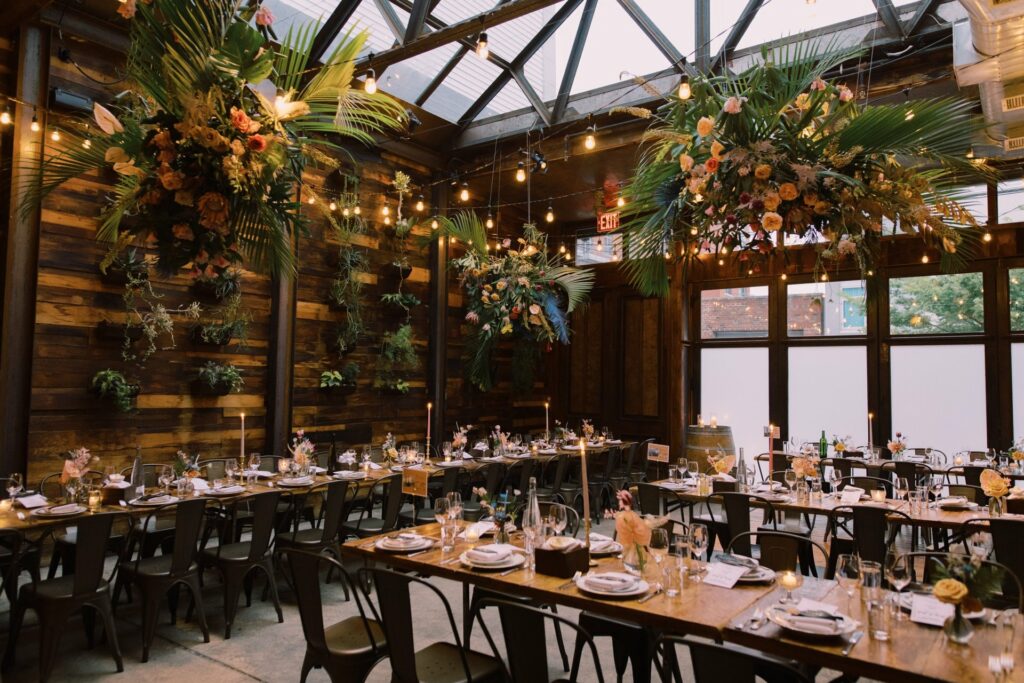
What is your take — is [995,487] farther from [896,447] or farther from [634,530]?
[896,447]

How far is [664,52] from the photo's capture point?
7531 mm

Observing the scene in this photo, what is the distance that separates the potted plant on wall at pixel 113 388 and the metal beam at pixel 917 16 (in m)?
7.84

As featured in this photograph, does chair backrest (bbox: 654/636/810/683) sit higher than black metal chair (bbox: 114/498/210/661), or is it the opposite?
chair backrest (bbox: 654/636/810/683)

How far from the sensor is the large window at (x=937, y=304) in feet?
Result: 26.4

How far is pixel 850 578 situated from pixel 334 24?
6.89 m

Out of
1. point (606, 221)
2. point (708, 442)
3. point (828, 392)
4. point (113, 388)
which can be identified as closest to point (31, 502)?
point (113, 388)

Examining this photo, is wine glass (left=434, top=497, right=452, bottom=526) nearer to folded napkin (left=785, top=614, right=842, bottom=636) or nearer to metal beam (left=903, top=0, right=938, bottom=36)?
folded napkin (left=785, top=614, right=842, bottom=636)

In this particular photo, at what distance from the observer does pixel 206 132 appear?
2359 mm

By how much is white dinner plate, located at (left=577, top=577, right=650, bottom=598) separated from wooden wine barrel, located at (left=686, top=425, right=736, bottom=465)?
5.80 meters

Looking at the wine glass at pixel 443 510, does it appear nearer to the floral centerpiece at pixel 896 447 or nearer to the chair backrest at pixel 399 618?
the chair backrest at pixel 399 618

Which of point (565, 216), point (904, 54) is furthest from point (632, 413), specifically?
point (904, 54)

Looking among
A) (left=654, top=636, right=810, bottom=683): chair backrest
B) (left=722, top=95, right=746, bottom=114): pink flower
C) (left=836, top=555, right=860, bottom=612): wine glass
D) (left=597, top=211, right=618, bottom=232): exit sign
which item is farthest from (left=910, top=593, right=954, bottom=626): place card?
(left=597, top=211, right=618, bottom=232): exit sign

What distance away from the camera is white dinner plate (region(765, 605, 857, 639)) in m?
2.16

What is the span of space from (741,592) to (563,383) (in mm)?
8569
